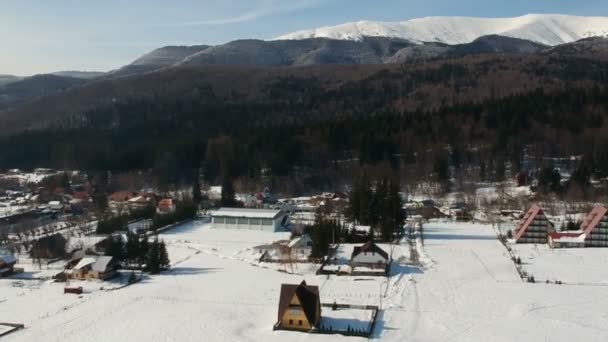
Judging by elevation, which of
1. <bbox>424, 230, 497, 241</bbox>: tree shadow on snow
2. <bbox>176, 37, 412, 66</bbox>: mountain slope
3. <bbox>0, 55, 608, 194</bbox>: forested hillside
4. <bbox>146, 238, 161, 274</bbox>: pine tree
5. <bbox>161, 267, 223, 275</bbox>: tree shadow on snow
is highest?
<bbox>176, 37, 412, 66</bbox>: mountain slope

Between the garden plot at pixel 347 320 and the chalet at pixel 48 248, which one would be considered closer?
the garden plot at pixel 347 320

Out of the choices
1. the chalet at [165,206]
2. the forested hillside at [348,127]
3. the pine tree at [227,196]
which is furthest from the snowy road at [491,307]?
the forested hillside at [348,127]

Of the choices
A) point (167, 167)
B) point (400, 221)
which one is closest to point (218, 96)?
point (167, 167)

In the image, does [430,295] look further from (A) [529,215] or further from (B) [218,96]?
(B) [218,96]

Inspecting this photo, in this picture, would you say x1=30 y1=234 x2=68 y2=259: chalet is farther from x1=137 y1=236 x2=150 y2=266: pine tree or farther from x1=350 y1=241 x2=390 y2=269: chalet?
x1=350 y1=241 x2=390 y2=269: chalet

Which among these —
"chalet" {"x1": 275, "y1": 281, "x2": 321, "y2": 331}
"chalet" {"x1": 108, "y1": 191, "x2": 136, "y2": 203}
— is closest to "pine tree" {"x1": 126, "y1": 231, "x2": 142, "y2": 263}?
"chalet" {"x1": 275, "y1": 281, "x2": 321, "y2": 331}

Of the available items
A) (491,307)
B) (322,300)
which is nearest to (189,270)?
(322,300)

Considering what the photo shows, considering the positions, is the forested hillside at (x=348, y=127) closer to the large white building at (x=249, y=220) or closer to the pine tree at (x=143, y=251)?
the large white building at (x=249, y=220)
